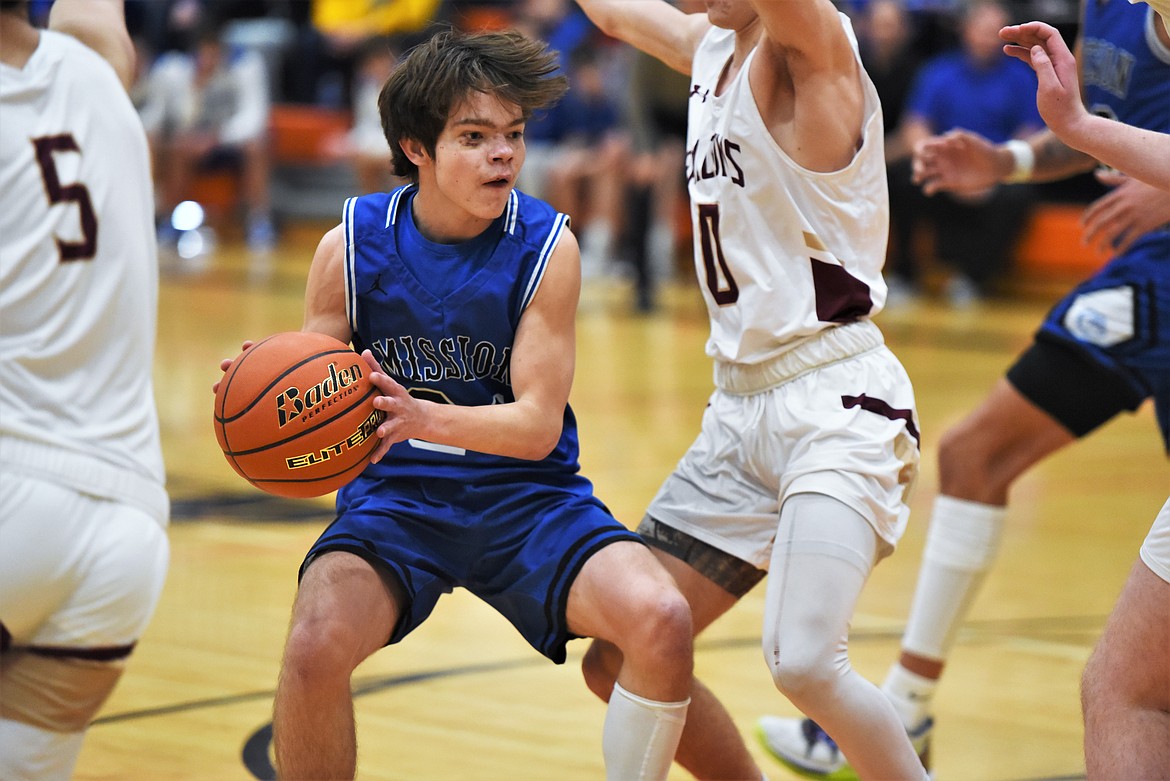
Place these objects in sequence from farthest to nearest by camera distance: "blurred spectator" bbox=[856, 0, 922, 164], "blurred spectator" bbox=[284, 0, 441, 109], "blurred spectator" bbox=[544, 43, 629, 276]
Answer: "blurred spectator" bbox=[284, 0, 441, 109] → "blurred spectator" bbox=[544, 43, 629, 276] → "blurred spectator" bbox=[856, 0, 922, 164]

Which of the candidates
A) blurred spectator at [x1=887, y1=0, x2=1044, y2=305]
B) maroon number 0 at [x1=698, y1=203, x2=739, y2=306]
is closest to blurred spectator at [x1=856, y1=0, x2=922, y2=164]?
blurred spectator at [x1=887, y1=0, x2=1044, y2=305]

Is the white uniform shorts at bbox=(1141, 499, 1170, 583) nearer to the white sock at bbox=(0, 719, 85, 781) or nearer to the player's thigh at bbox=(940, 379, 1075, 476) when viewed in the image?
the player's thigh at bbox=(940, 379, 1075, 476)

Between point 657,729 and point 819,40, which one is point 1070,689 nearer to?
point 657,729

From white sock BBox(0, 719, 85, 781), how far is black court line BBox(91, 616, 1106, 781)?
37.8 inches

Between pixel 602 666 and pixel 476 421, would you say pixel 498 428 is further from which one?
pixel 602 666

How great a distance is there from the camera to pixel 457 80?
11.2 ft

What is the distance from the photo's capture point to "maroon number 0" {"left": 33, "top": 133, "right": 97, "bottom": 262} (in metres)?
3.07

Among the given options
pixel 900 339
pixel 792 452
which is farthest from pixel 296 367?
pixel 900 339

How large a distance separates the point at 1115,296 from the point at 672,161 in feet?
36.0

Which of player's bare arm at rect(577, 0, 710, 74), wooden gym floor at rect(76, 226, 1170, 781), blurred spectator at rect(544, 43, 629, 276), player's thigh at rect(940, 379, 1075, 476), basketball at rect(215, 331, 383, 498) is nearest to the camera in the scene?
basketball at rect(215, 331, 383, 498)

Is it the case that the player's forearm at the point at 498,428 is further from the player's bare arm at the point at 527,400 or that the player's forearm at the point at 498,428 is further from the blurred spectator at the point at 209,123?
the blurred spectator at the point at 209,123

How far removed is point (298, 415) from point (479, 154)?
67 cm

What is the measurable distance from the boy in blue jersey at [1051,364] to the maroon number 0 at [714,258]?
937mm

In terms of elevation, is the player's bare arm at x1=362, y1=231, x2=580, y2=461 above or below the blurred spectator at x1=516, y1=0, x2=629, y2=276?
above
